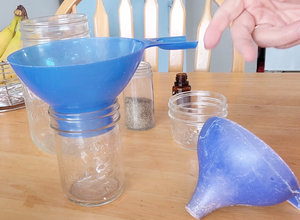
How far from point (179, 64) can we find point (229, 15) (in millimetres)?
648

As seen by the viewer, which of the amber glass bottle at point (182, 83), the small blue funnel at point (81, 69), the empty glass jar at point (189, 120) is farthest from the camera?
the amber glass bottle at point (182, 83)

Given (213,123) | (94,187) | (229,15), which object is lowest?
(94,187)

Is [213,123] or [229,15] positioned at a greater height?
[229,15]

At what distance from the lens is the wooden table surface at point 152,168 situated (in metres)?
0.38

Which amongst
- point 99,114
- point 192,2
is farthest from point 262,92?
point 192,2

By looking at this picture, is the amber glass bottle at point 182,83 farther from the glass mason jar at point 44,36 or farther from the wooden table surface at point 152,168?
the glass mason jar at point 44,36

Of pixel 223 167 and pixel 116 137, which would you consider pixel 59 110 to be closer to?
pixel 116 137

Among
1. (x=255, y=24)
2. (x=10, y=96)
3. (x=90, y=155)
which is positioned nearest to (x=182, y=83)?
(x=255, y=24)

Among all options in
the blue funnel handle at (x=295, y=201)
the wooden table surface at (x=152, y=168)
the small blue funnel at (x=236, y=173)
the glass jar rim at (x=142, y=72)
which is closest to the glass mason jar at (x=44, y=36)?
the wooden table surface at (x=152, y=168)

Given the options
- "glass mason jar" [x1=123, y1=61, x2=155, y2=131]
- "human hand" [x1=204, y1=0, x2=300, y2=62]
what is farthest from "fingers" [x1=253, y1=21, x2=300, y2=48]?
"glass mason jar" [x1=123, y1=61, x2=155, y2=131]

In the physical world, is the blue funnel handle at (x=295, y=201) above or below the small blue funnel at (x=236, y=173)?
below

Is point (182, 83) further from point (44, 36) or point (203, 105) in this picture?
point (44, 36)

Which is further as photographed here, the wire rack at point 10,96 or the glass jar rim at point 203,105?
the wire rack at point 10,96

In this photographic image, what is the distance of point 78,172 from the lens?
0.45m
